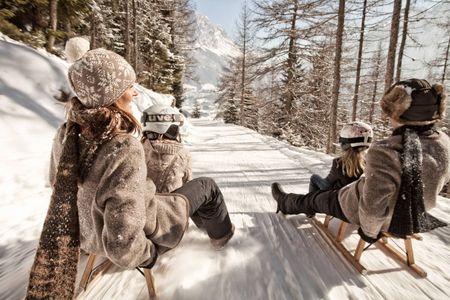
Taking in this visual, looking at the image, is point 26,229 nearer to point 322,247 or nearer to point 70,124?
point 70,124

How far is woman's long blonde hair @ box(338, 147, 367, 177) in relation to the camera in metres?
2.73

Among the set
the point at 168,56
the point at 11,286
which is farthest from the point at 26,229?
the point at 168,56

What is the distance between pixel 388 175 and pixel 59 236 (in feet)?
7.00

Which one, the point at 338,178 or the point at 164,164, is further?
the point at 338,178

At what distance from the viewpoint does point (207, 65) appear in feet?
420

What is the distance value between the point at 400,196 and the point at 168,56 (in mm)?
18237

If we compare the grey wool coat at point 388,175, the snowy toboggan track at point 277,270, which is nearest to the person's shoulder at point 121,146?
the snowy toboggan track at point 277,270

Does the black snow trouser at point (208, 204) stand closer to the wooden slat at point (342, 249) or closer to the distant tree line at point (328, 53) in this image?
the wooden slat at point (342, 249)

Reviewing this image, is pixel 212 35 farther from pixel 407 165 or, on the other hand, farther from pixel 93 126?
pixel 93 126

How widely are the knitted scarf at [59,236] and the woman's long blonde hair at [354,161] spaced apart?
2.59 meters

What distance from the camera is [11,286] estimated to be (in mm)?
1957

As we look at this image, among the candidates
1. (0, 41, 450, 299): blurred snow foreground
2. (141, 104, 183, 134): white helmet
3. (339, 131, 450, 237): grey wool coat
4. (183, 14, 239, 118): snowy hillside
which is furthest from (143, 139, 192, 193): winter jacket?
(183, 14, 239, 118): snowy hillside

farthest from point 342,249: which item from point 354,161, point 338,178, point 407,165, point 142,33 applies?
point 142,33

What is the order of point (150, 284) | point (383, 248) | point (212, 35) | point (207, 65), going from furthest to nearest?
point (212, 35)
point (207, 65)
point (383, 248)
point (150, 284)
